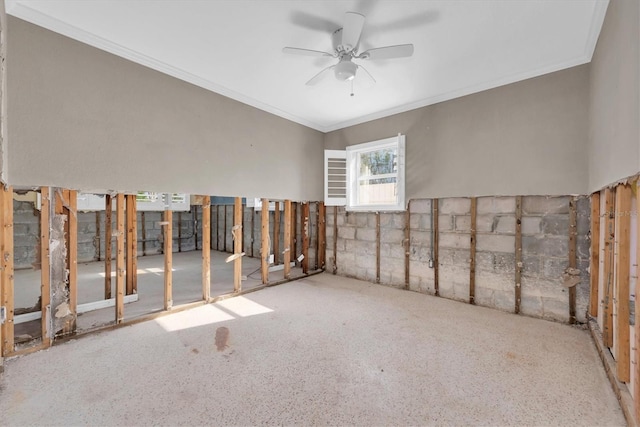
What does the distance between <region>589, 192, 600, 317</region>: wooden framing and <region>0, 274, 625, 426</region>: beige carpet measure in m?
0.40

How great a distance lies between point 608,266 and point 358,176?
3.39m

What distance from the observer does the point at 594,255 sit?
9.17 ft

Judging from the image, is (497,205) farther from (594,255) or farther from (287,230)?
(287,230)

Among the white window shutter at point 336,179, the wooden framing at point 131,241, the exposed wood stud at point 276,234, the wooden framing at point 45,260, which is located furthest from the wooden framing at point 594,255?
the wooden framing at point 45,260

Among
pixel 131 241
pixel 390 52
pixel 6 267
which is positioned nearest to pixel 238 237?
pixel 131 241

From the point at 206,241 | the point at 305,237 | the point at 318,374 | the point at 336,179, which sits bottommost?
the point at 318,374

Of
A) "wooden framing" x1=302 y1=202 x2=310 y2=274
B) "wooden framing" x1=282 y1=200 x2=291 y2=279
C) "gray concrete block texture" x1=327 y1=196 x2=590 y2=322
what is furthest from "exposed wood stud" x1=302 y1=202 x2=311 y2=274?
"gray concrete block texture" x1=327 y1=196 x2=590 y2=322

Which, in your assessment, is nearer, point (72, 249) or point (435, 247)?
point (72, 249)

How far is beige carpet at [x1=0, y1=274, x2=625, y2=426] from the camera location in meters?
1.67

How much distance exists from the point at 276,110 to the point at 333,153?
1252mm

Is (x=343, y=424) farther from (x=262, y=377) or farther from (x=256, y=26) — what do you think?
(x=256, y=26)

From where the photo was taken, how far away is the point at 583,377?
204cm

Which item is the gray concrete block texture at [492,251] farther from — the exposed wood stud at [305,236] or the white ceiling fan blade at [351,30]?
the white ceiling fan blade at [351,30]

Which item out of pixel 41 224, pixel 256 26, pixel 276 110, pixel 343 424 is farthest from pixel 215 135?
pixel 343 424
